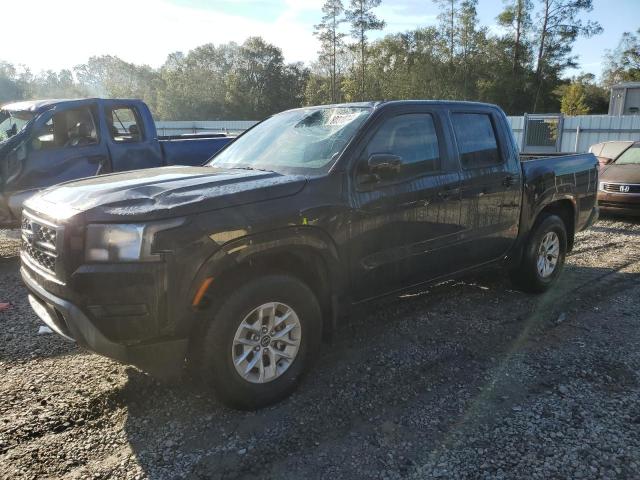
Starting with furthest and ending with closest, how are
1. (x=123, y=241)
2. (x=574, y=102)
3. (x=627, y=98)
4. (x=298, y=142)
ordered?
1. (x=574, y=102)
2. (x=627, y=98)
3. (x=298, y=142)
4. (x=123, y=241)

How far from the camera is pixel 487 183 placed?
14.3ft

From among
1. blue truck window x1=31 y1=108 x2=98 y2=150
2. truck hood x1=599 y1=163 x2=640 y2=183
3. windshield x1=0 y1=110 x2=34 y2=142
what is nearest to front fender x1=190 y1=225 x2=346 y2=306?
blue truck window x1=31 y1=108 x2=98 y2=150

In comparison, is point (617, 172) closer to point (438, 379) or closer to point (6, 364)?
point (438, 379)

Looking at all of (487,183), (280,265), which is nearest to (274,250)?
(280,265)

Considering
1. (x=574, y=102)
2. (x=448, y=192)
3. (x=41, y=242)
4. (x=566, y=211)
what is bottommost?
(x=566, y=211)

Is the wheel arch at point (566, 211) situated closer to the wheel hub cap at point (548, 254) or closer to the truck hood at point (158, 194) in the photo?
the wheel hub cap at point (548, 254)

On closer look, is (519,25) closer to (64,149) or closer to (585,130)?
(585,130)

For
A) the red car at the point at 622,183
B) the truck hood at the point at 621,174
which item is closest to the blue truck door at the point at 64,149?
the red car at the point at 622,183

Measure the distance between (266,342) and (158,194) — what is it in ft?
3.56

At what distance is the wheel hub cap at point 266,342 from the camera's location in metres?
2.96

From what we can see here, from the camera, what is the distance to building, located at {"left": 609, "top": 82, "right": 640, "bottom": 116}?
2542 cm

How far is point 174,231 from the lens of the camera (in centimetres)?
260

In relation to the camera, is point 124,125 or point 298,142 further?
point 124,125

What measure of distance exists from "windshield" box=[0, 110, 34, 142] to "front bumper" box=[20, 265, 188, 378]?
492cm
